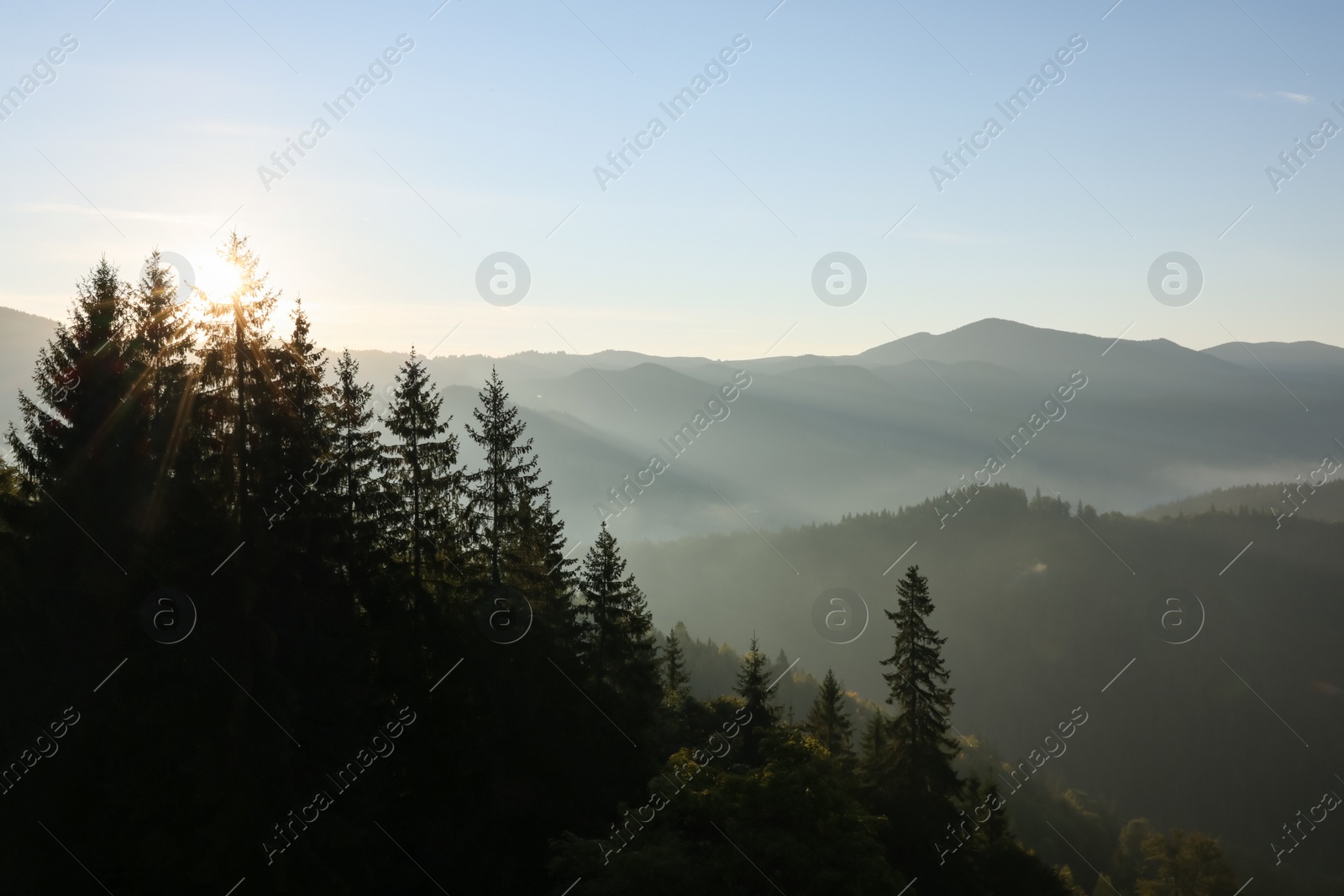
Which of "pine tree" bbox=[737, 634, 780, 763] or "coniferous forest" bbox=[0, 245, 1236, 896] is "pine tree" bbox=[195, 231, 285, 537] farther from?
"pine tree" bbox=[737, 634, 780, 763]

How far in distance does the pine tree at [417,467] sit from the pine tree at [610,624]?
8621 millimetres

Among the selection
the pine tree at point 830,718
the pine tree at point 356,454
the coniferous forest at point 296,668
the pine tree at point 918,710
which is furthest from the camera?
the pine tree at point 830,718

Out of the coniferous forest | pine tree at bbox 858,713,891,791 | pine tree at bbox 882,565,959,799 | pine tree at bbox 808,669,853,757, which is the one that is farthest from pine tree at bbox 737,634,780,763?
the coniferous forest

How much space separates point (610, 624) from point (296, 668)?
14.9 m

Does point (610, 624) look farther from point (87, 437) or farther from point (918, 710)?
point (87, 437)

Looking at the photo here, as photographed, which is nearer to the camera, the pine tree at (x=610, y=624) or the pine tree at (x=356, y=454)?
the pine tree at (x=356, y=454)

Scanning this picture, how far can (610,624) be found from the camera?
34656 mm

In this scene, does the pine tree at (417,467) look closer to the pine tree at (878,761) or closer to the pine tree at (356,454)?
the pine tree at (356,454)

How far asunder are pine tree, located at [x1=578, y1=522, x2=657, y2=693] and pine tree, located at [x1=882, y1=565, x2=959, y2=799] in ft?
35.6

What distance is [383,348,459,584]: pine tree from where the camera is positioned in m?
25.9

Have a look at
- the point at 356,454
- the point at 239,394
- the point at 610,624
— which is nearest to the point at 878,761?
the point at 610,624

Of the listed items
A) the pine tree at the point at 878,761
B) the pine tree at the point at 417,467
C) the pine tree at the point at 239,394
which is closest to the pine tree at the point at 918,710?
the pine tree at the point at 878,761

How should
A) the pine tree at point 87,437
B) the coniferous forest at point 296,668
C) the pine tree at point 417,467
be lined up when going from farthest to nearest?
the pine tree at point 417,467
the pine tree at point 87,437
the coniferous forest at point 296,668

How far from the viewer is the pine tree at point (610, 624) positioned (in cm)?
3438
